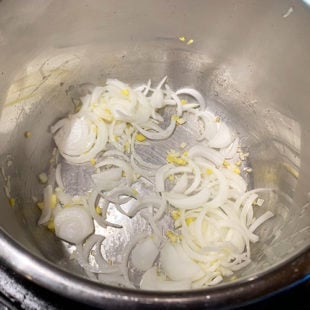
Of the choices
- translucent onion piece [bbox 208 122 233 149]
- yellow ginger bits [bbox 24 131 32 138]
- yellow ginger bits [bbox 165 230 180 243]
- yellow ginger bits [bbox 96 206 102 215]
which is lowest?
yellow ginger bits [bbox 165 230 180 243]

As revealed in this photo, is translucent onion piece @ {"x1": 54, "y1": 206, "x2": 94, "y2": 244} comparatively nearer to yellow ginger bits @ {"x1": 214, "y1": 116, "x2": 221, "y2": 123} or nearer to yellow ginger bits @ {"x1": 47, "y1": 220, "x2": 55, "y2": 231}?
yellow ginger bits @ {"x1": 47, "y1": 220, "x2": 55, "y2": 231}

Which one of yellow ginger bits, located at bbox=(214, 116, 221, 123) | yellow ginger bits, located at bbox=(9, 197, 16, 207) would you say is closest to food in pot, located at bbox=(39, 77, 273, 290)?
yellow ginger bits, located at bbox=(214, 116, 221, 123)

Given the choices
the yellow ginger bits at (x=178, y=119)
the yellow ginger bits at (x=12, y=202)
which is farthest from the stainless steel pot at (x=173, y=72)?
the yellow ginger bits at (x=178, y=119)

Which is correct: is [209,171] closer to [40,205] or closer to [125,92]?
[125,92]

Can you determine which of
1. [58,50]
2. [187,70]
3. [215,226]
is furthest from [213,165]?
[58,50]

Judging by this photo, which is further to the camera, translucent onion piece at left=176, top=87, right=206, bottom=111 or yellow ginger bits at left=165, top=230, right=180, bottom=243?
translucent onion piece at left=176, top=87, right=206, bottom=111

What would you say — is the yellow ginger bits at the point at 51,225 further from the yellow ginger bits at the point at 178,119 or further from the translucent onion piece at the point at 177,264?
the yellow ginger bits at the point at 178,119

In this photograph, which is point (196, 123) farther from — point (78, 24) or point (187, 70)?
point (78, 24)

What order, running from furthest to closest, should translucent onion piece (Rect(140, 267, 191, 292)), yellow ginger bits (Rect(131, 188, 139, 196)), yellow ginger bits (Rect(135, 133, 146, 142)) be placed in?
yellow ginger bits (Rect(135, 133, 146, 142)) → yellow ginger bits (Rect(131, 188, 139, 196)) → translucent onion piece (Rect(140, 267, 191, 292))

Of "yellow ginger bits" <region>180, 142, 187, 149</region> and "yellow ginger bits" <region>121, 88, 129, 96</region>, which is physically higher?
"yellow ginger bits" <region>121, 88, 129, 96</region>
